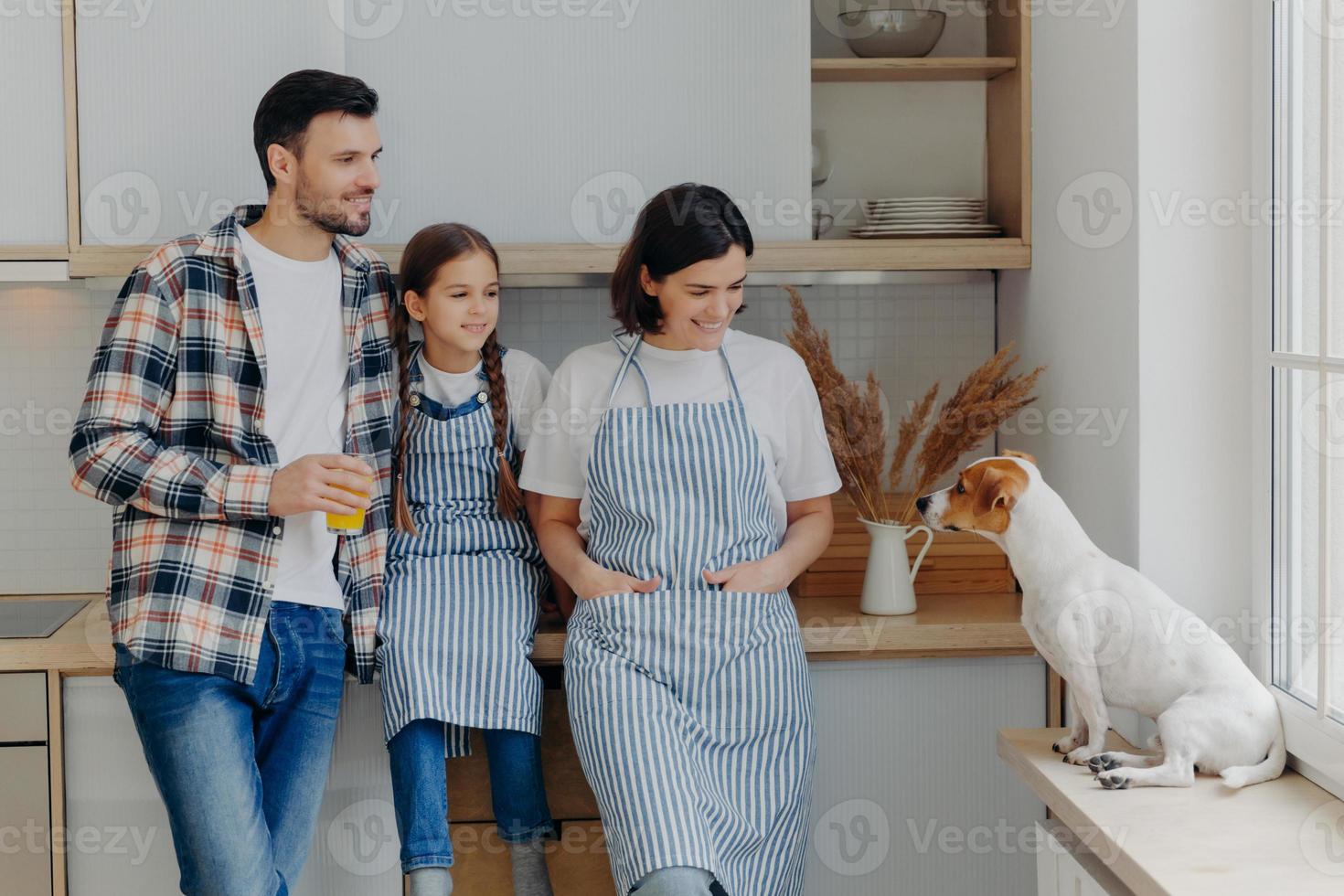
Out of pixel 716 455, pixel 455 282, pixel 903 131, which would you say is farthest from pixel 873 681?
pixel 903 131

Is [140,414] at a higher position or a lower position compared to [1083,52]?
lower

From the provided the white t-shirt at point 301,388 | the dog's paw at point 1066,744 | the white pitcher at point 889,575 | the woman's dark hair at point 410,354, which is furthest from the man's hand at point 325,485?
the dog's paw at point 1066,744

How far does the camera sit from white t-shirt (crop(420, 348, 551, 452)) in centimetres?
196

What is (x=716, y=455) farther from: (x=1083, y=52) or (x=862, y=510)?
(x=1083, y=52)

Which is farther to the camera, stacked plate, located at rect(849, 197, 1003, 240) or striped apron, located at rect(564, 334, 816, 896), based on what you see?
stacked plate, located at rect(849, 197, 1003, 240)

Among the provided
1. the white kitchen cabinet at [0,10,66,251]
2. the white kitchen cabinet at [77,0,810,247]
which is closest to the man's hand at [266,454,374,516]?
the white kitchen cabinet at [77,0,810,247]

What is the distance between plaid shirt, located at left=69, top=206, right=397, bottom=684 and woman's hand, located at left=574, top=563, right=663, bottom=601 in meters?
0.44

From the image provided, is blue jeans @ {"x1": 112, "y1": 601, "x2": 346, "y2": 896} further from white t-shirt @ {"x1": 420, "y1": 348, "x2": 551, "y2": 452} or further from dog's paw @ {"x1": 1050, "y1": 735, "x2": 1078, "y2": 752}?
dog's paw @ {"x1": 1050, "y1": 735, "x2": 1078, "y2": 752}

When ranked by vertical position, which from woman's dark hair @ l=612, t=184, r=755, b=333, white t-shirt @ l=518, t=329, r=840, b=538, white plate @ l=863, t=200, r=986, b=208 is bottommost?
white t-shirt @ l=518, t=329, r=840, b=538

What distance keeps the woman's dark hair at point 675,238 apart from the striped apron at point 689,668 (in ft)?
0.33

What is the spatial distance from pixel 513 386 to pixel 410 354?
169mm

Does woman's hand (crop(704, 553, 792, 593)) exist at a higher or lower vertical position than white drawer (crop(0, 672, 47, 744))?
higher

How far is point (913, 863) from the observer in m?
2.13

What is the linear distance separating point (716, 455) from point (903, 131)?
37.6 inches
